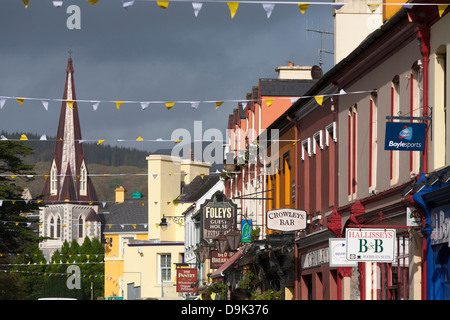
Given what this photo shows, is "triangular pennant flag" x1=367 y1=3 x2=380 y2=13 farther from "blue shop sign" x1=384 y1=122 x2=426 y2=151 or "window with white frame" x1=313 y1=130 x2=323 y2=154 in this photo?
"window with white frame" x1=313 y1=130 x2=323 y2=154

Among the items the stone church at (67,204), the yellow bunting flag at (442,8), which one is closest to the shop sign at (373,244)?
A: the yellow bunting flag at (442,8)

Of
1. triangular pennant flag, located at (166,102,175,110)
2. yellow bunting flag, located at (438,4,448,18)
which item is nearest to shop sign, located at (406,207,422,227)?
yellow bunting flag, located at (438,4,448,18)

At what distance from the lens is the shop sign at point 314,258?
24.5 meters

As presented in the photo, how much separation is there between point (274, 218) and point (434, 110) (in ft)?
31.7

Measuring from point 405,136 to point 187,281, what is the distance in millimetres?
36133

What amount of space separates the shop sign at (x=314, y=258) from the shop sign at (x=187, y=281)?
24.3m

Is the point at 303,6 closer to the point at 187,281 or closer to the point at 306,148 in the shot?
the point at 306,148

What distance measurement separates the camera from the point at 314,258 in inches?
1015

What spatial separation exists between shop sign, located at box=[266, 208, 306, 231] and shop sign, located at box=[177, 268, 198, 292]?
26.5 m

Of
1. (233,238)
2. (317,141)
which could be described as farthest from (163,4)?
(233,238)

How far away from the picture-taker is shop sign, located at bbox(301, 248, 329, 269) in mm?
24484

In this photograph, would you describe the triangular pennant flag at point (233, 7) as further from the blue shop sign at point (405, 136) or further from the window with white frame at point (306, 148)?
the window with white frame at point (306, 148)
